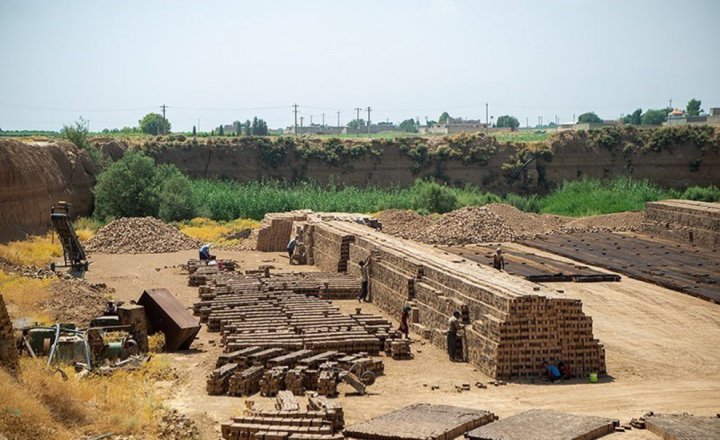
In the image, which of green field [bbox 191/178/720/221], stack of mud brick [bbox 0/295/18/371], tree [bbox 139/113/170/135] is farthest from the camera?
tree [bbox 139/113/170/135]

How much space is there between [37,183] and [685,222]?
24025mm

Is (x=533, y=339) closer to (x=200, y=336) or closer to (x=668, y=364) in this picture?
(x=668, y=364)

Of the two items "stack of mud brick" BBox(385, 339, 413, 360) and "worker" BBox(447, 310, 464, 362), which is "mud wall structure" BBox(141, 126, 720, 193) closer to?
"stack of mud brick" BBox(385, 339, 413, 360)

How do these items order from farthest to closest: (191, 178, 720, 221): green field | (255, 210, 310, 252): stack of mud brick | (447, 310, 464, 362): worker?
1. (191, 178, 720, 221): green field
2. (255, 210, 310, 252): stack of mud brick
3. (447, 310, 464, 362): worker

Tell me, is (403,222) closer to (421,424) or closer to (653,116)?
(421,424)

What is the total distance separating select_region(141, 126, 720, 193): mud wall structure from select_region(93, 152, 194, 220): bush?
1524cm

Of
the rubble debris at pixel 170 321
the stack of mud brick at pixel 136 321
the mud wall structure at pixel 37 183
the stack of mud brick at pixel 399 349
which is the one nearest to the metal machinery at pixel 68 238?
the mud wall structure at pixel 37 183

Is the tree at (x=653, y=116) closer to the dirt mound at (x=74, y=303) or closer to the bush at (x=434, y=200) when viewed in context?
the bush at (x=434, y=200)

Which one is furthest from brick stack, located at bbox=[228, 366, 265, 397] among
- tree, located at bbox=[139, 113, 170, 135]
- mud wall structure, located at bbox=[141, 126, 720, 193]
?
tree, located at bbox=[139, 113, 170, 135]

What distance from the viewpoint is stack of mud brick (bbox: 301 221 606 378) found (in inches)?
661

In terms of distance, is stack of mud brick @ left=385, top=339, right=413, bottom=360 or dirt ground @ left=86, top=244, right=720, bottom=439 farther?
stack of mud brick @ left=385, top=339, right=413, bottom=360

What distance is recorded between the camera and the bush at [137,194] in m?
41.8

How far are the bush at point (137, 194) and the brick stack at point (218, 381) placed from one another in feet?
88.5

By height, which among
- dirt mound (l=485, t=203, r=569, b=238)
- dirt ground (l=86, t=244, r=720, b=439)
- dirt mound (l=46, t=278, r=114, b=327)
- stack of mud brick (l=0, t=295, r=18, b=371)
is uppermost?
stack of mud brick (l=0, t=295, r=18, b=371)
